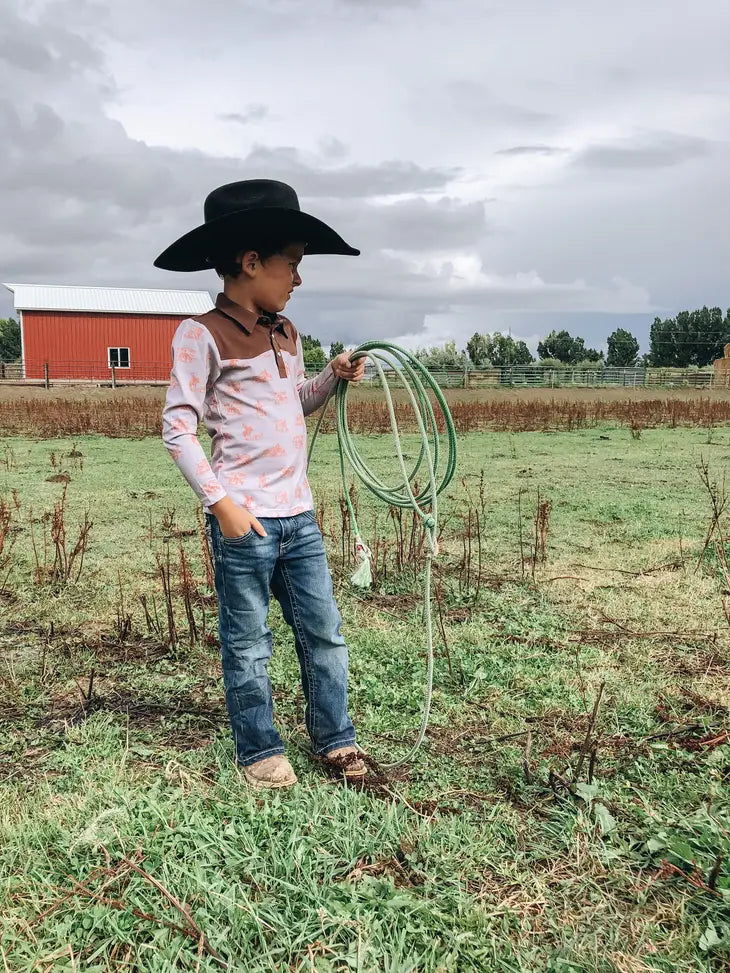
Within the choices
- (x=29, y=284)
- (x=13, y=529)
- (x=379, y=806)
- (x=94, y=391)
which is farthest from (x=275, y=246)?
(x=29, y=284)

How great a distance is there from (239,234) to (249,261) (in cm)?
9

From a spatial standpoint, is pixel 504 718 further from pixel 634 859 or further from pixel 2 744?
pixel 2 744

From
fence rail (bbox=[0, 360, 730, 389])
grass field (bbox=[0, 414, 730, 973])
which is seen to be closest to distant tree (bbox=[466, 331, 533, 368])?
fence rail (bbox=[0, 360, 730, 389])

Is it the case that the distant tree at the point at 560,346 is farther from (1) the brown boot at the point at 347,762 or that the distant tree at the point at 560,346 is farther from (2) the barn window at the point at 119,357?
(1) the brown boot at the point at 347,762

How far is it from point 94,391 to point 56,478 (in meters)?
23.0

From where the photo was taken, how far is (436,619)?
4371 millimetres

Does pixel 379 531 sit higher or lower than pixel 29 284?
lower

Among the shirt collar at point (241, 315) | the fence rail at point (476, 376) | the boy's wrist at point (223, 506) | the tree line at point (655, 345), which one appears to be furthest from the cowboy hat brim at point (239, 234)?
the tree line at point (655, 345)

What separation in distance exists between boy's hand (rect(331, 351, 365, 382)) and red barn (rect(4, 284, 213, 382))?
124 feet

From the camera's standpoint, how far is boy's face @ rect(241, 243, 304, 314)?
252 centimetres

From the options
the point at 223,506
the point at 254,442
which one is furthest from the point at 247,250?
the point at 223,506

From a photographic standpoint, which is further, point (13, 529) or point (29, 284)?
point (29, 284)

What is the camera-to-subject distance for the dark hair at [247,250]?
2.52 meters

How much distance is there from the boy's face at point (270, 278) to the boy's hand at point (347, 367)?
300 millimetres
